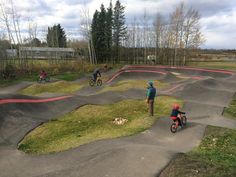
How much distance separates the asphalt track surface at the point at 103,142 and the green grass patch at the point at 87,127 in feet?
2.16

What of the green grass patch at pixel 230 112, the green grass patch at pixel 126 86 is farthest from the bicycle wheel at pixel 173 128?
the green grass patch at pixel 126 86

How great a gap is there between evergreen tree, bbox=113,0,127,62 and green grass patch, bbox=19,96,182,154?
57084mm

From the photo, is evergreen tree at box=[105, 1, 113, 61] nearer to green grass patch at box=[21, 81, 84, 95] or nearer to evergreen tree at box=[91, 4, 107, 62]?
evergreen tree at box=[91, 4, 107, 62]

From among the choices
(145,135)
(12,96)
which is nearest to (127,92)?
(12,96)

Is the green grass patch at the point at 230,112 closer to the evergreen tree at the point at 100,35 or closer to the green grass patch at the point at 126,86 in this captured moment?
the green grass patch at the point at 126,86

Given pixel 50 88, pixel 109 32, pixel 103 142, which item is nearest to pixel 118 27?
pixel 109 32

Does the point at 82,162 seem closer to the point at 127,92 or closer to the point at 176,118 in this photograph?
the point at 176,118

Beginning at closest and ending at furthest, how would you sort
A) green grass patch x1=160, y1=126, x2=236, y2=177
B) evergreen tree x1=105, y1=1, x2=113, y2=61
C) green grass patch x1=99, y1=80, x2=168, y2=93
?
green grass patch x1=160, y1=126, x2=236, y2=177
green grass patch x1=99, y1=80, x2=168, y2=93
evergreen tree x1=105, y1=1, x2=113, y2=61

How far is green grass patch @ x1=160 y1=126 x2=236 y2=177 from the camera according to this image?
9.42 meters

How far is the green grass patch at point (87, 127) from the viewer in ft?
48.1

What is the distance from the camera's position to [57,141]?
49.9 ft

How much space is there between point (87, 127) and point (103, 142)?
3804 mm

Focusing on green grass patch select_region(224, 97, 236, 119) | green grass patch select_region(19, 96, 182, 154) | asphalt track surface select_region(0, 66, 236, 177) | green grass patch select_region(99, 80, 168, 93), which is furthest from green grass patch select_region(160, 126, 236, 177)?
green grass patch select_region(99, 80, 168, 93)

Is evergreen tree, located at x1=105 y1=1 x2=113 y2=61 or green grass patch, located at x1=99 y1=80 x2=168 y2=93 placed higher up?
evergreen tree, located at x1=105 y1=1 x2=113 y2=61
